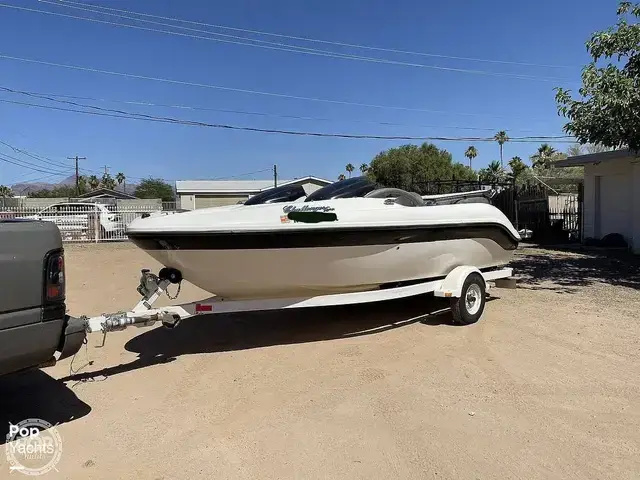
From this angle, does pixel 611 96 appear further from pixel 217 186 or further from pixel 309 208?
pixel 217 186

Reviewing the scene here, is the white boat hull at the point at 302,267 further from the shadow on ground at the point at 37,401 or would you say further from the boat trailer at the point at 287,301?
the shadow on ground at the point at 37,401

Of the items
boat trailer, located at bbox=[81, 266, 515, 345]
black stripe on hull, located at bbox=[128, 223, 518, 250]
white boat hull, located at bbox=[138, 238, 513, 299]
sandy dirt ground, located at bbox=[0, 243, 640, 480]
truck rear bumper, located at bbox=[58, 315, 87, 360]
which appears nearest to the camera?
sandy dirt ground, located at bbox=[0, 243, 640, 480]

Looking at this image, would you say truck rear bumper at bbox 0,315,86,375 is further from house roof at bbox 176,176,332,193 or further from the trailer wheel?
house roof at bbox 176,176,332,193

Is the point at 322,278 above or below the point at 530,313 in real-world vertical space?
above

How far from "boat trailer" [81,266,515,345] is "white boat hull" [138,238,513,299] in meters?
0.15

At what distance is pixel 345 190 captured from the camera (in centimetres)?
637

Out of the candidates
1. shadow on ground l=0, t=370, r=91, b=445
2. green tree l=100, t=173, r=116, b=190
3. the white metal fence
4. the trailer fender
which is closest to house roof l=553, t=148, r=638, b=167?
the trailer fender

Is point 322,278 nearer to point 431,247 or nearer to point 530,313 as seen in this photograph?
point 431,247

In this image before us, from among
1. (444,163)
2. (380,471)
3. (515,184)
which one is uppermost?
(444,163)

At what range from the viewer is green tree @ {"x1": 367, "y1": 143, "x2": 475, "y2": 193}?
39.9m

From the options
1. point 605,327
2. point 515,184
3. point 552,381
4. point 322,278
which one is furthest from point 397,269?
point 515,184

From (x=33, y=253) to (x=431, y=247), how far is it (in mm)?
4407

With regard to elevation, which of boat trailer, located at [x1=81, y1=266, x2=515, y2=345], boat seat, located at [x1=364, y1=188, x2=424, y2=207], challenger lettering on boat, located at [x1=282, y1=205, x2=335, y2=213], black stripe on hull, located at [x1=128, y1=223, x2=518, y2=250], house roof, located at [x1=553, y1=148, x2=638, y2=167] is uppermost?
house roof, located at [x1=553, y1=148, x2=638, y2=167]

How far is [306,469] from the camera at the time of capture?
3240mm
